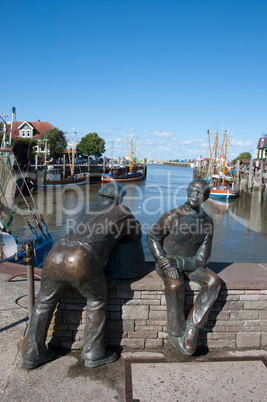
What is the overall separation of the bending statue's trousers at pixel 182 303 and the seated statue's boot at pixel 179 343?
41mm

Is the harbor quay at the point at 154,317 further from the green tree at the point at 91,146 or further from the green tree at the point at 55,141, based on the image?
the green tree at the point at 91,146

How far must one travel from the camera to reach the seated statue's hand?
342 cm

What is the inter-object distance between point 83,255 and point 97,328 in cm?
82

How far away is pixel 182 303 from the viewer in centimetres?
343

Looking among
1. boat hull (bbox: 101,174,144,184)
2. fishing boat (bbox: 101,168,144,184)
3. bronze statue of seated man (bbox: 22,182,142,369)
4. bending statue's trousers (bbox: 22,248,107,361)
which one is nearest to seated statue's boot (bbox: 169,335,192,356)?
bronze statue of seated man (bbox: 22,182,142,369)

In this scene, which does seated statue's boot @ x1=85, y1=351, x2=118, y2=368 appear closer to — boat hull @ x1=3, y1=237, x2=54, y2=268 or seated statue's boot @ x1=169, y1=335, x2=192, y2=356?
seated statue's boot @ x1=169, y1=335, x2=192, y2=356

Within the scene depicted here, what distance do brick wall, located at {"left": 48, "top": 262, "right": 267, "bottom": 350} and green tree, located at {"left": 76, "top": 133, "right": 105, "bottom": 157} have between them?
74.7 metres

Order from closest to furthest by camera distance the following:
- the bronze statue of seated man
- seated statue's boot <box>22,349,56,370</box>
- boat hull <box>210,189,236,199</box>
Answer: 1. the bronze statue of seated man
2. seated statue's boot <box>22,349,56,370</box>
3. boat hull <box>210,189,236,199</box>

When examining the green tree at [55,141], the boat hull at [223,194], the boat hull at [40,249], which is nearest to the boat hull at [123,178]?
the green tree at [55,141]

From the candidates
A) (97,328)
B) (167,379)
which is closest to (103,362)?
(97,328)

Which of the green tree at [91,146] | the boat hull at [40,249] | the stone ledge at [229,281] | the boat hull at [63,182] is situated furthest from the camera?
the green tree at [91,146]

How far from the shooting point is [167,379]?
3.13 meters

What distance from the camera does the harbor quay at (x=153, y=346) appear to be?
3066mm

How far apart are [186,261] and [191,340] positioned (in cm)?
81
